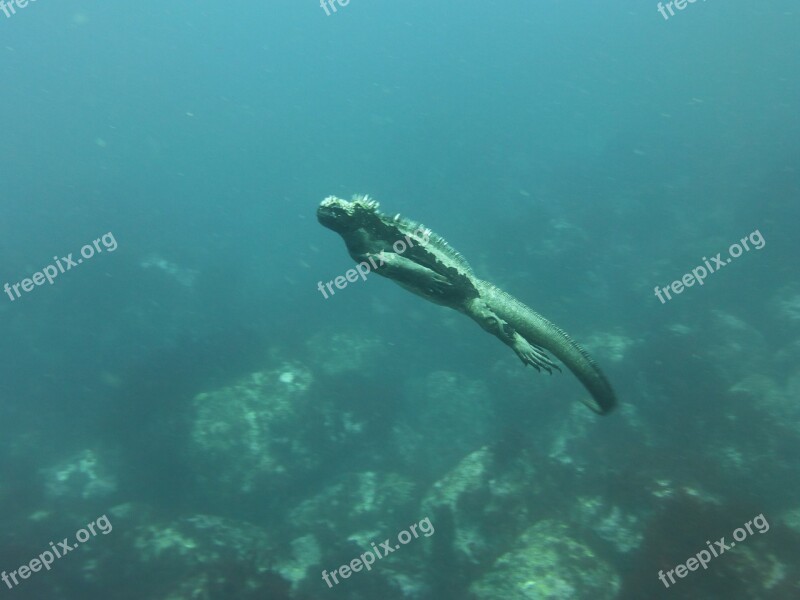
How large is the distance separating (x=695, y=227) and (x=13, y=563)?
31434 mm

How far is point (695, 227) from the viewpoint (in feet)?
88.8

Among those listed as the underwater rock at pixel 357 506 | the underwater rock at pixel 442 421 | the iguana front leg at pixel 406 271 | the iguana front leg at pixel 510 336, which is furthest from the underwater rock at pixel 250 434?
the iguana front leg at pixel 406 271

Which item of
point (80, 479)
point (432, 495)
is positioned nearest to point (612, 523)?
point (432, 495)

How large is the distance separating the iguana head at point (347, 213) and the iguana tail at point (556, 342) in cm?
183

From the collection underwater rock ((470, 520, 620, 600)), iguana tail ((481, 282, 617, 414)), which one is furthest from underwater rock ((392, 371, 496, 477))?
iguana tail ((481, 282, 617, 414))

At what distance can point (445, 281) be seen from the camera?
20.7 feet

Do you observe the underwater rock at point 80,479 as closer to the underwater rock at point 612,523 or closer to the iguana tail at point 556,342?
the underwater rock at point 612,523

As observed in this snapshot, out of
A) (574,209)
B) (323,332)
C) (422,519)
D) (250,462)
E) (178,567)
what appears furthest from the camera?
(574,209)

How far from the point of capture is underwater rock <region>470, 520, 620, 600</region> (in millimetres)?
9953

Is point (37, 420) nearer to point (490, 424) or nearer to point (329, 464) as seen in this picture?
Result: point (329, 464)

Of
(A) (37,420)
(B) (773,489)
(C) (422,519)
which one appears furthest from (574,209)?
(A) (37,420)

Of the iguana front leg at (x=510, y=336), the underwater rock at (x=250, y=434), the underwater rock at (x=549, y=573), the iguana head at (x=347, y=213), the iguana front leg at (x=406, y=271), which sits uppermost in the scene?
the underwater rock at (x=250, y=434)

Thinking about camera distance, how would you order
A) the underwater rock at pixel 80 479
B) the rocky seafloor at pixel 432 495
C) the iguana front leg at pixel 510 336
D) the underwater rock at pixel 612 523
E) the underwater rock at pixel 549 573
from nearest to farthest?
the iguana front leg at pixel 510 336
the underwater rock at pixel 549 573
the rocky seafloor at pixel 432 495
the underwater rock at pixel 612 523
the underwater rock at pixel 80 479

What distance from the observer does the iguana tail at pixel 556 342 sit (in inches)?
259
